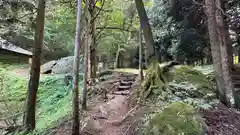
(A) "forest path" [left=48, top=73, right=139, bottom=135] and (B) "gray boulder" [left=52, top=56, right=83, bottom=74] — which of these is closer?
(A) "forest path" [left=48, top=73, right=139, bottom=135]

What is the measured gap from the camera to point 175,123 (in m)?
5.10

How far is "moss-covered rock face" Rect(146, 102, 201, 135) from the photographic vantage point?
16.2 feet

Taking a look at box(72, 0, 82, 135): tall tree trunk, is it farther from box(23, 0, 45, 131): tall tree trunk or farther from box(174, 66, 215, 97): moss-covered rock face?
box(174, 66, 215, 97): moss-covered rock face

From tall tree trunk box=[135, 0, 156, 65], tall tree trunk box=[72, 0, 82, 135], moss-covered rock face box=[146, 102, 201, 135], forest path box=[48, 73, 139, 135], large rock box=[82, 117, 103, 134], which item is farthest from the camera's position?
tall tree trunk box=[135, 0, 156, 65]

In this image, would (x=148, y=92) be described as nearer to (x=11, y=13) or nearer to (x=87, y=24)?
(x=87, y=24)

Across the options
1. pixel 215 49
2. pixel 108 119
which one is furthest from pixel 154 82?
pixel 215 49

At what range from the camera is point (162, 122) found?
5180 millimetres

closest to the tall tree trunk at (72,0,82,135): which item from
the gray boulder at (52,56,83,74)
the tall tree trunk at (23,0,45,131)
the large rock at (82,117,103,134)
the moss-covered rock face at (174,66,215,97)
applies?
the large rock at (82,117,103,134)

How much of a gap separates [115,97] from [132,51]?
42.0 ft

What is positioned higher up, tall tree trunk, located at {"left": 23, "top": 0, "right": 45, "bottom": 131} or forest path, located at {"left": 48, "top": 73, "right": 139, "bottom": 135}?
tall tree trunk, located at {"left": 23, "top": 0, "right": 45, "bottom": 131}

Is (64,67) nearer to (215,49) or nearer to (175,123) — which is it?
(215,49)

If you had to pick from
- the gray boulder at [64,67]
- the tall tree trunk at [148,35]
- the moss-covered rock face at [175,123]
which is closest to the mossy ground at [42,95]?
the gray boulder at [64,67]

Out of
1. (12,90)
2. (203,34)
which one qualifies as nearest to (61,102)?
(12,90)

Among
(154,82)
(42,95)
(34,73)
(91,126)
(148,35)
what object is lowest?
(91,126)
